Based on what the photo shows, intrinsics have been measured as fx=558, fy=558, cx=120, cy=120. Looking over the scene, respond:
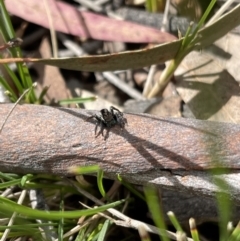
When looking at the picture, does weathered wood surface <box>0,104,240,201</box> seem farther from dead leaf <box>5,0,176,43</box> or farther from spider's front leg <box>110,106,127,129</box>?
dead leaf <box>5,0,176,43</box>

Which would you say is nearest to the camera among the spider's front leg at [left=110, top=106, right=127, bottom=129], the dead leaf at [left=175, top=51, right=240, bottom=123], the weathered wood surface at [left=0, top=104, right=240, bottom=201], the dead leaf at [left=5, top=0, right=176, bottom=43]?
the weathered wood surface at [left=0, top=104, right=240, bottom=201]

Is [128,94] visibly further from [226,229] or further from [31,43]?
[226,229]

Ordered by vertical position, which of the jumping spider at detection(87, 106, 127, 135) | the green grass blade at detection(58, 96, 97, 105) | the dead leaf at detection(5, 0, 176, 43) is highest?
the dead leaf at detection(5, 0, 176, 43)

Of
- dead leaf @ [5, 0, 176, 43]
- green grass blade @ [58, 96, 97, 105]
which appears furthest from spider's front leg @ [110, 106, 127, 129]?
dead leaf @ [5, 0, 176, 43]

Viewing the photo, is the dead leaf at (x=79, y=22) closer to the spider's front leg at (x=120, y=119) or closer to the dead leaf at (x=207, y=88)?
the dead leaf at (x=207, y=88)

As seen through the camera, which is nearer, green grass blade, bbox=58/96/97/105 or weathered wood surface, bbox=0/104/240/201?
weathered wood surface, bbox=0/104/240/201

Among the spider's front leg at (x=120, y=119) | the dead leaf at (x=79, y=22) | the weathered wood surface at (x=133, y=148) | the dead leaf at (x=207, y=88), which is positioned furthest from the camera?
the dead leaf at (x=79, y=22)

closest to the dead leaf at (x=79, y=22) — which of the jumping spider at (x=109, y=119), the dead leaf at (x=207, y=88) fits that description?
the dead leaf at (x=207, y=88)

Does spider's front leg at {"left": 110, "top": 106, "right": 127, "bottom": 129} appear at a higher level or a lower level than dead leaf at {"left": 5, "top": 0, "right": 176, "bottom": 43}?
lower

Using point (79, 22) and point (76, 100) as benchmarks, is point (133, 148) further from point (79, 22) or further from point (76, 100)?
point (79, 22)

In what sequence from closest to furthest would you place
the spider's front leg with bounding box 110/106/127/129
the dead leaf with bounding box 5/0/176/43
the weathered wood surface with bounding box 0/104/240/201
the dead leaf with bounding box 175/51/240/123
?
the weathered wood surface with bounding box 0/104/240/201, the spider's front leg with bounding box 110/106/127/129, the dead leaf with bounding box 175/51/240/123, the dead leaf with bounding box 5/0/176/43
